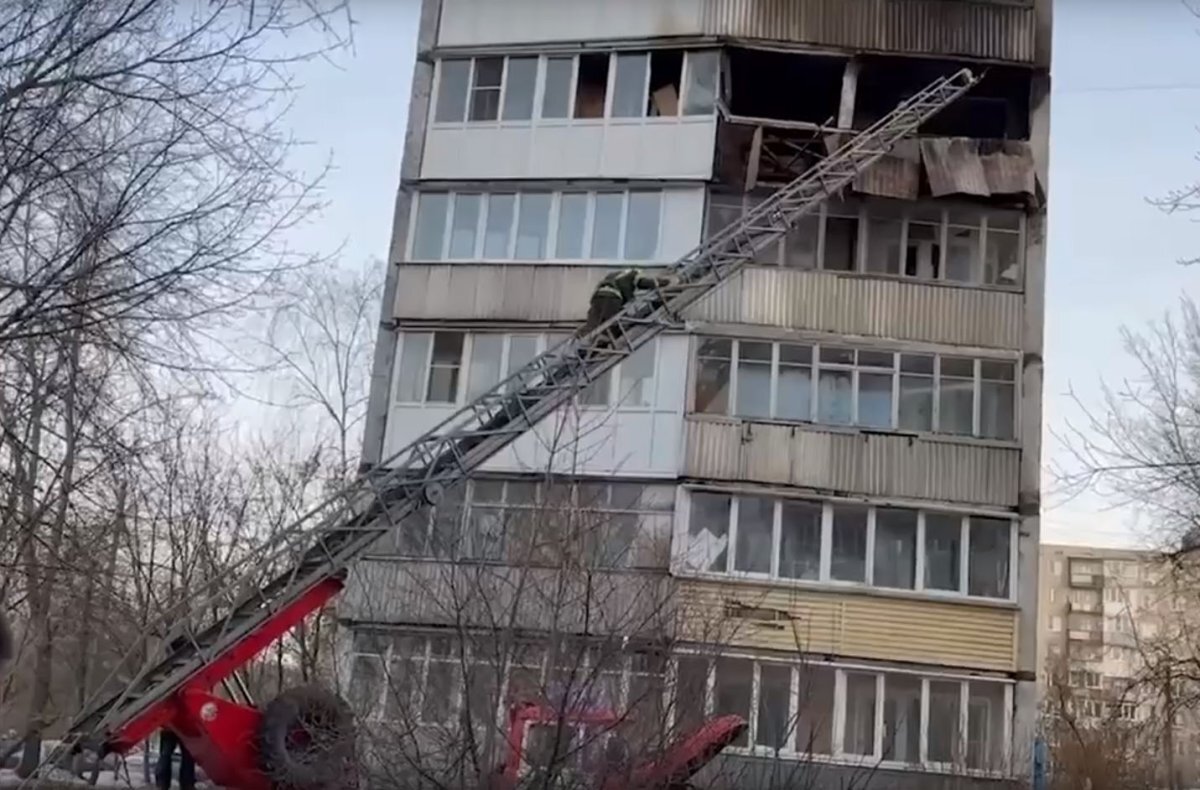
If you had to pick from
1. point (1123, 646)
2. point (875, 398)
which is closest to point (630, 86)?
point (875, 398)

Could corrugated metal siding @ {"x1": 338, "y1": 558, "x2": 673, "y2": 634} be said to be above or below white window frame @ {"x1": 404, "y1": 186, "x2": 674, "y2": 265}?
below

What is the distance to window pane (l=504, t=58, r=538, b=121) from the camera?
2394 cm

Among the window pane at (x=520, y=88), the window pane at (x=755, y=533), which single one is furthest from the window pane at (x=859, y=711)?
the window pane at (x=520, y=88)

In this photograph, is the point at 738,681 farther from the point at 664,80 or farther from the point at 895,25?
the point at 895,25

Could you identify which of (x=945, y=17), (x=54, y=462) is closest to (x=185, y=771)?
(x=54, y=462)

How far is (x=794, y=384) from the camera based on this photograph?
2205 centimetres

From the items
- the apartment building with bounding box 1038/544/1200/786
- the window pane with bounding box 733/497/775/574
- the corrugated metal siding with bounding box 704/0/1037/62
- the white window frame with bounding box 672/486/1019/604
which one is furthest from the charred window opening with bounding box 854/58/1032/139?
the apartment building with bounding box 1038/544/1200/786

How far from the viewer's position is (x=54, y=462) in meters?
10.0

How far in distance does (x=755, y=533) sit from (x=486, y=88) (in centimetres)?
954

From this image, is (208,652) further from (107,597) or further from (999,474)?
(999,474)

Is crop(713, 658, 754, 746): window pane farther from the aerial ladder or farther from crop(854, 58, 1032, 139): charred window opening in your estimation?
crop(854, 58, 1032, 139): charred window opening

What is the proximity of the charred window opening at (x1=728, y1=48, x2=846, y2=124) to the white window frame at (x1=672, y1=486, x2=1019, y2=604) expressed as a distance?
704cm

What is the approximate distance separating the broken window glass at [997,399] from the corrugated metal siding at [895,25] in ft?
18.4

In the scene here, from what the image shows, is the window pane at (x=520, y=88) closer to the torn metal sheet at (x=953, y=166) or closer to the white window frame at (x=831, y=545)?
the torn metal sheet at (x=953, y=166)
